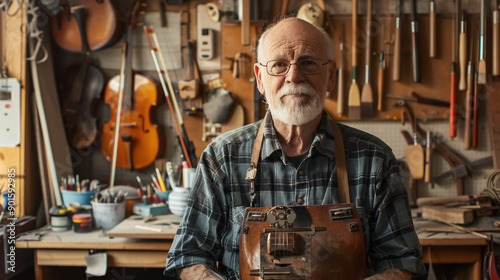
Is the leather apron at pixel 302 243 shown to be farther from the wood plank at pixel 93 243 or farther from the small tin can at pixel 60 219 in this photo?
the small tin can at pixel 60 219

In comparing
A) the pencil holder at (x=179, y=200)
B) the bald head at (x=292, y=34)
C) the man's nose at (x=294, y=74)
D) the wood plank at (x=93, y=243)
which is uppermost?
the bald head at (x=292, y=34)

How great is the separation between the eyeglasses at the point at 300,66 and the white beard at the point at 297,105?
53 millimetres

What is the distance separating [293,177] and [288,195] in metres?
0.07

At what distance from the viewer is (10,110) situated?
253 centimetres

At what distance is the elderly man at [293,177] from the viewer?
1572 millimetres

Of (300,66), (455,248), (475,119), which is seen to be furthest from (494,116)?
(300,66)

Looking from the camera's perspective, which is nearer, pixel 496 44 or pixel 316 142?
pixel 316 142

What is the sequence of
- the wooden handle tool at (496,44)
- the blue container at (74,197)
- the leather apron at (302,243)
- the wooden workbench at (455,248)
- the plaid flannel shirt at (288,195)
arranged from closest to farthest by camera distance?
the leather apron at (302,243) → the plaid flannel shirt at (288,195) → the wooden workbench at (455,248) → the blue container at (74,197) → the wooden handle tool at (496,44)

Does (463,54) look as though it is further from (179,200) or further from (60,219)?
(60,219)

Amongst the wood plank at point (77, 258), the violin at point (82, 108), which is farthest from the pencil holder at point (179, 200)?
the violin at point (82, 108)

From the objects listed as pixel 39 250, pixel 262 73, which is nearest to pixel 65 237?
pixel 39 250

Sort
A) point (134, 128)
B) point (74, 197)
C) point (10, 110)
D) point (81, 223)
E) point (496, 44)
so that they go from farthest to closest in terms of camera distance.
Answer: point (134, 128)
point (496, 44)
point (74, 197)
point (10, 110)
point (81, 223)

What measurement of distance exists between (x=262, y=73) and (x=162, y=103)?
4.89 feet

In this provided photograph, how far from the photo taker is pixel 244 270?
151 centimetres
